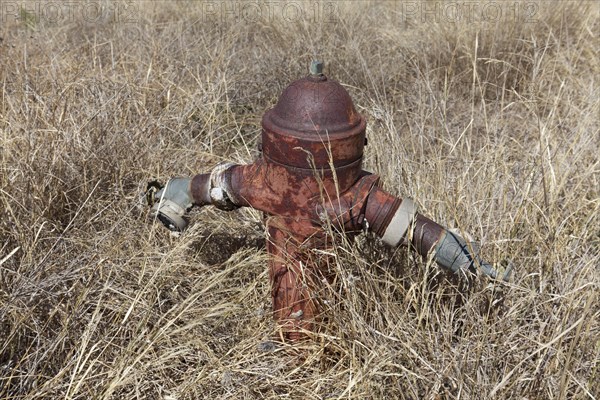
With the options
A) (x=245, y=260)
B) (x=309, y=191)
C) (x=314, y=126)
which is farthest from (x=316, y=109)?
(x=245, y=260)

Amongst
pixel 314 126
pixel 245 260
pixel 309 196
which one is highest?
pixel 314 126

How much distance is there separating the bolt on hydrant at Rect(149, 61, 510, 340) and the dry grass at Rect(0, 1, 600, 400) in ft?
0.28

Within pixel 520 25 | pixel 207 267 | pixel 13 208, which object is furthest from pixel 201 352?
pixel 520 25

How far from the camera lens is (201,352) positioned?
149cm

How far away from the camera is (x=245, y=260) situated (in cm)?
182

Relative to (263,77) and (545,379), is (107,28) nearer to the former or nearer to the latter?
(263,77)

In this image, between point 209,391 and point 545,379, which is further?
point 209,391

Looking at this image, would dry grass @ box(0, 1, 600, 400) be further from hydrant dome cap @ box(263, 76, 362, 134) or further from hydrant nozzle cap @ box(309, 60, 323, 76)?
hydrant nozzle cap @ box(309, 60, 323, 76)

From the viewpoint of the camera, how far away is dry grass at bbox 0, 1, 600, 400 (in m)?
1.31

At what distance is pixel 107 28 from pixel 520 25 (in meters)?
2.73

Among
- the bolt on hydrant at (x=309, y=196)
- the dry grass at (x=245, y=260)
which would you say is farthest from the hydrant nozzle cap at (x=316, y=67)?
the dry grass at (x=245, y=260)

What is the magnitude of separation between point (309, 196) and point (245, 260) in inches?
21.8

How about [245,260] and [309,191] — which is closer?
[309,191]

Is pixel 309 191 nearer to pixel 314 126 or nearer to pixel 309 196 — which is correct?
pixel 309 196
